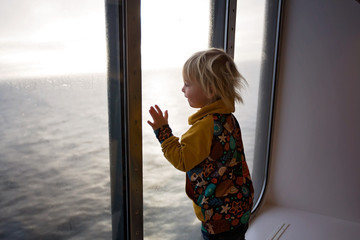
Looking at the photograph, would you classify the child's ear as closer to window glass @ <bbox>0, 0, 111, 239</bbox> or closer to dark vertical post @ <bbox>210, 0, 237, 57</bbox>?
window glass @ <bbox>0, 0, 111, 239</bbox>

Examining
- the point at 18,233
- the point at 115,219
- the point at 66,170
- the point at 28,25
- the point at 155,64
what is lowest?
the point at 115,219

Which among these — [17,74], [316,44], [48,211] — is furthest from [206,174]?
[316,44]

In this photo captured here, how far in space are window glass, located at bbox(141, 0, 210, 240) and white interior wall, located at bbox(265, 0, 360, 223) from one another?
3.18 ft

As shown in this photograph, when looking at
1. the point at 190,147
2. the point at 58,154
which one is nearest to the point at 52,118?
the point at 58,154

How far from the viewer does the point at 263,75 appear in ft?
7.57

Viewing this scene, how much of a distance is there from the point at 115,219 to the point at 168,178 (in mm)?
355

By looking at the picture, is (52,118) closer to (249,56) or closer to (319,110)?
(249,56)

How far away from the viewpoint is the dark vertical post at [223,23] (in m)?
1.63

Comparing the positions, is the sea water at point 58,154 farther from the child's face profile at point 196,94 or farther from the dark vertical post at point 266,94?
the dark vertical post at point 266,94

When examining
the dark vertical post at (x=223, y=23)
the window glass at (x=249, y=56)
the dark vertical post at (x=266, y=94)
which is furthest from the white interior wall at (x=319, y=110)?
the dark vertical post at (x=223, y=23)

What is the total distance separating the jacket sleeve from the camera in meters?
1.04

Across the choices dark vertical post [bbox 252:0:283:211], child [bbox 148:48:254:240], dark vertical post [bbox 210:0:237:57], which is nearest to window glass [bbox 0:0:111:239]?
child [bbox 148:48:254:240]

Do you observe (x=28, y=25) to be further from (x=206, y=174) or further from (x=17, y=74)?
(x=206, y=174)

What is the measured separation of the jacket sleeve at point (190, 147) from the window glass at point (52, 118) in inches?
9.4
